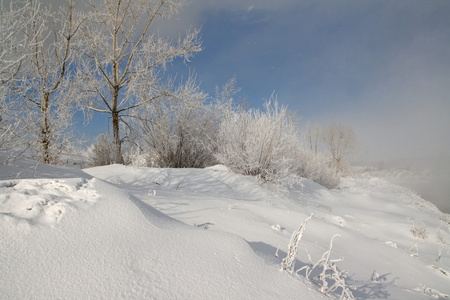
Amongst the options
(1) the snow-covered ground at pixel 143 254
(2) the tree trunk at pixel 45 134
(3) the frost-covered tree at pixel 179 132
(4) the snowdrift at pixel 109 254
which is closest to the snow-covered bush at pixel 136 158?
(3) the frost-covered tree at pixel 179 132

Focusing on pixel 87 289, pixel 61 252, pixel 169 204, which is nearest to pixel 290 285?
pixel 87 289

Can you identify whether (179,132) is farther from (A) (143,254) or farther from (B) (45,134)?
(A) (143,254)

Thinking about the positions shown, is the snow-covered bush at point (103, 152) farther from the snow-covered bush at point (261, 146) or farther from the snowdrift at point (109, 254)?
the snowdrift at point (109, 254)

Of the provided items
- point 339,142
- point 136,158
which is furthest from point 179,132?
point 339,142

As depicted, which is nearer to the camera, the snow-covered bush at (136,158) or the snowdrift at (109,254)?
the snowdrift at (109,254)

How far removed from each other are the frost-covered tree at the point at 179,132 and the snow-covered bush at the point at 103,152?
43.2 inches

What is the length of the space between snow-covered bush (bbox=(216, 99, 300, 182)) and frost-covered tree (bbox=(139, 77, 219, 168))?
65.0 inches

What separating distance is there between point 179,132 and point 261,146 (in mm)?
3392

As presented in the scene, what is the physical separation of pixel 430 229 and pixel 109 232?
200 inches

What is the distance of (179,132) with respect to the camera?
7500mm

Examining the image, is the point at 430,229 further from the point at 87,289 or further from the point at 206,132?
the point at 206,132

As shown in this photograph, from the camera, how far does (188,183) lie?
14.3 feet

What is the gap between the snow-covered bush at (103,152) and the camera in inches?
274

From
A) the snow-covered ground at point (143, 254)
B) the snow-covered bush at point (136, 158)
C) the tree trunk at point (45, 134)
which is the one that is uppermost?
the tree trunk at point (45, 134)
